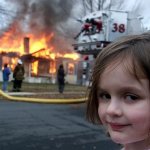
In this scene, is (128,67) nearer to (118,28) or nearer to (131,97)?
(131,97)

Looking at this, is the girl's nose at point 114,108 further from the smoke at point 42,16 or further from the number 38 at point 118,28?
the smoke at point 42,16

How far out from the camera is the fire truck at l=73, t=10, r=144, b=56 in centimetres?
1428

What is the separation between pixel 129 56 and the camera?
3.65 ft

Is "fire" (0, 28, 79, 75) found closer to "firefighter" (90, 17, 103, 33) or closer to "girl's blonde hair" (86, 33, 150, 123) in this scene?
"firefighter" (90, 17, 103, 33)

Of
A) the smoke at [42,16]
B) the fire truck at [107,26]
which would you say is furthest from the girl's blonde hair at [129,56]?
the smoke at [42,16]

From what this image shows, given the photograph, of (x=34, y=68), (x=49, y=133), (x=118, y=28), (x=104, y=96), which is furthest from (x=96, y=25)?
(x=34, y=68)

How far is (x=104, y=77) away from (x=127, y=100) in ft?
0.33

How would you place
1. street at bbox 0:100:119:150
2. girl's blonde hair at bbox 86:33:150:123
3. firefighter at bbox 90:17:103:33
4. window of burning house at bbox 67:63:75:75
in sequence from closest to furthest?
girl's blonde hair at bbox 86:33:150:123
street at bbox 0:100:119:150
firefighter at bbox 90:17:103:33
window of burning house at bbox 67:63:75:75

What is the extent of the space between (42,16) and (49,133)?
3386cm

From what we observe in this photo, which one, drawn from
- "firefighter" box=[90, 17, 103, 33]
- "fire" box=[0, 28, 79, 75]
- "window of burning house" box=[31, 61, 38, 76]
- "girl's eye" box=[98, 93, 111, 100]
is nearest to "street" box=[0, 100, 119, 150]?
"girl's eye" box=[98, 93, 111, 100]

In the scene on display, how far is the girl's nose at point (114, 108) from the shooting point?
1111 millimetres

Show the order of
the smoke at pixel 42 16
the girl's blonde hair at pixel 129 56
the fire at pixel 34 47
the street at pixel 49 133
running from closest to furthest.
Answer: the girl's blonde hair at pixel 129 56 → the street at pixel 49 133 → the smoke at pixel 42 16 → the fire at pixel 34 47

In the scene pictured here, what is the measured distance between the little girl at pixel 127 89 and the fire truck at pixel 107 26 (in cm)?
1281

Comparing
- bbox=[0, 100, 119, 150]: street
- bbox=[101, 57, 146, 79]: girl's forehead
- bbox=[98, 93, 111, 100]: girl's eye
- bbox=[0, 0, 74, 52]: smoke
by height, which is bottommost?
bbox=[0, 100, 119, 150]: street
